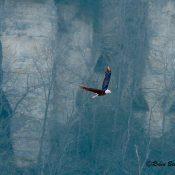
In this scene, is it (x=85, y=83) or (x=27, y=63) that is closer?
(x=27, y=63)

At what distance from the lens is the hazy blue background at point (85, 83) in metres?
27.0

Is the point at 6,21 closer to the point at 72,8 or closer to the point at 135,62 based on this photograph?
the point at 72,8

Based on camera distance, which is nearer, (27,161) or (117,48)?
→ (27,161)

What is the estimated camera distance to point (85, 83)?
28.6 metres

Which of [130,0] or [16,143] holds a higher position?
[130,0]


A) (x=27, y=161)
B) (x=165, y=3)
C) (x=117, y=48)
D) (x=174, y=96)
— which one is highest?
(x=165, y=3)

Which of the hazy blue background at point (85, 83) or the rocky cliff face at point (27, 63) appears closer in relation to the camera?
the hazy blue background at point (85, 83)

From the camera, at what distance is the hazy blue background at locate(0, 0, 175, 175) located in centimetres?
2700

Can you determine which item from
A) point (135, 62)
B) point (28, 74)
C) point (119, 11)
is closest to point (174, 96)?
point (135, 62)

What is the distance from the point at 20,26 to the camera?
91.5 ft

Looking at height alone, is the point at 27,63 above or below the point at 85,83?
above

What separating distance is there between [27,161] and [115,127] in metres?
3.77

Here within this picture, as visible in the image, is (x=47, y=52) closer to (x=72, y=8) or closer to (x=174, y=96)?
(x=72, y=8)

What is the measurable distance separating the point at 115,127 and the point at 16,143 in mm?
3947
